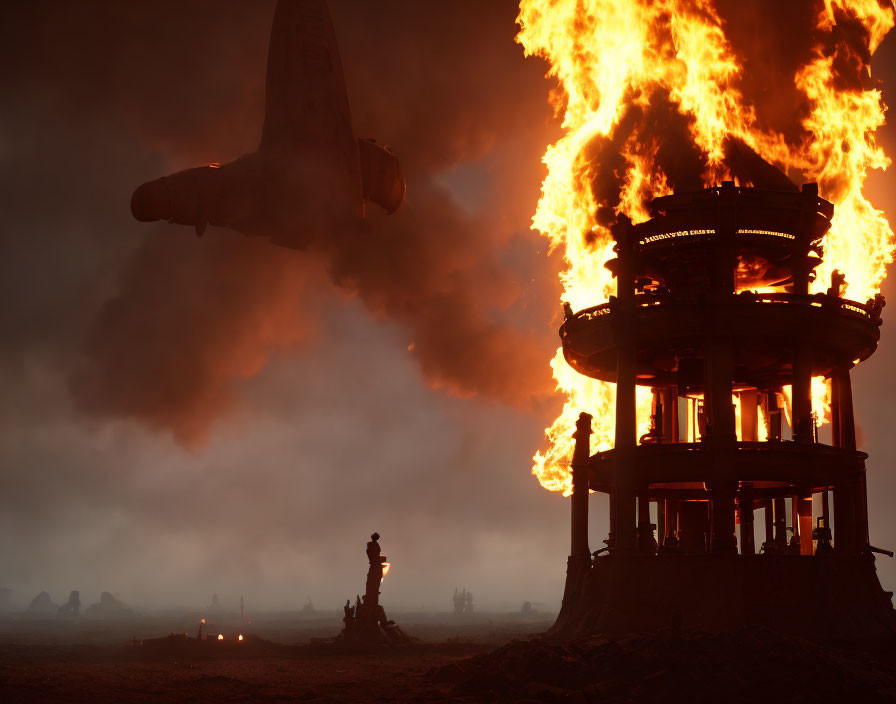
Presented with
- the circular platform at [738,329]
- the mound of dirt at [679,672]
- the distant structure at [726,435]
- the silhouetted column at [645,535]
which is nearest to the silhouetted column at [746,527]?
the distant structure at [726,435]

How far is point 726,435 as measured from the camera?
42938 mm

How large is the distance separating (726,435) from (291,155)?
23.7m

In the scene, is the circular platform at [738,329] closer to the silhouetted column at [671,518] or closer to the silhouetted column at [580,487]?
the silhouetted column at [580,487]

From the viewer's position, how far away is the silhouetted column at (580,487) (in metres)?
48.8

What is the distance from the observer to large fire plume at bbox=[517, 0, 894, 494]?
4838cm

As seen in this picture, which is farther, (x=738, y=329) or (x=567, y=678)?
(x=738, y=329)

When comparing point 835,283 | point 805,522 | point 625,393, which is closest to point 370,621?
point 625,393

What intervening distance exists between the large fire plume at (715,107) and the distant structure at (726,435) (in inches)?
112

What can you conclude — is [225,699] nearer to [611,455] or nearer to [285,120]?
[611,455]

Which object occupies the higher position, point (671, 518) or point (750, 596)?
point (671, 518)

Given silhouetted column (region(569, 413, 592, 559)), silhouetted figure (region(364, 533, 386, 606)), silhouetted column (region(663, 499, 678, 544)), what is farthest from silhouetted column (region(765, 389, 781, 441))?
silhouetted figure (region(364, 533, 386, 606))

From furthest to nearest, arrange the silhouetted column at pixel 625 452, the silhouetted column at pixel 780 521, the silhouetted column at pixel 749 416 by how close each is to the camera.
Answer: the silhouetted column at pixel 749 416 < the silhouetted column at pixel 780 521 < the silhouetted column at pixel 625 452

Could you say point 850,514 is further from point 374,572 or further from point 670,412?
point 374,572

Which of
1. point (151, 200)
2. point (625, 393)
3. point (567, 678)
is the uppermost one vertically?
point (151, 200)
